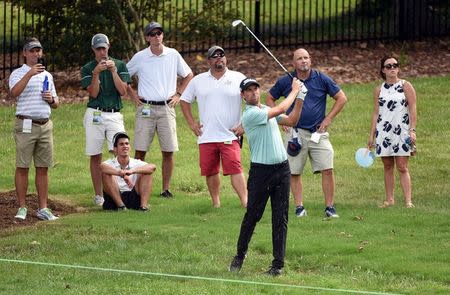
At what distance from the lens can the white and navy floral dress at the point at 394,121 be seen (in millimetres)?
16234

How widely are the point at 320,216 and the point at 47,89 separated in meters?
3.30

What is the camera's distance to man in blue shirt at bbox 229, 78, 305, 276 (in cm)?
1278

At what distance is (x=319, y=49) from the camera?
26953mm

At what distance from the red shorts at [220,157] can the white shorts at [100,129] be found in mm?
1182

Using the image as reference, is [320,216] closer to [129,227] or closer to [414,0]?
[129,227]

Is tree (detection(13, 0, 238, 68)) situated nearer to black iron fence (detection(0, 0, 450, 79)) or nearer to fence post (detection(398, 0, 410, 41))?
black iron fence (detection(0, 0, 450, 79))

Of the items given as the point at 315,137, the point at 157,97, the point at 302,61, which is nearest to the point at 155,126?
the point at 157,97

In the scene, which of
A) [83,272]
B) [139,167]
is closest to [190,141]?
[139,167]

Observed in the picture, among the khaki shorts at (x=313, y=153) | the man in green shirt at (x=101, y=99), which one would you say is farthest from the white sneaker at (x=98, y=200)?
the khaki shorts at (x=313, y=153)

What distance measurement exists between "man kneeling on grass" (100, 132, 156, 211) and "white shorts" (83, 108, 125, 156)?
1.29 feet

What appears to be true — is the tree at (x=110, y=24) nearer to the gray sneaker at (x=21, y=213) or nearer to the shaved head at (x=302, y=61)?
the gray sneaker at (x=21, y=213)

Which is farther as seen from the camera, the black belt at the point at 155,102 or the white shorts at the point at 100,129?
the black belt at the point at 155,102

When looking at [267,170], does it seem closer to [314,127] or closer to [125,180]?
[314,127]

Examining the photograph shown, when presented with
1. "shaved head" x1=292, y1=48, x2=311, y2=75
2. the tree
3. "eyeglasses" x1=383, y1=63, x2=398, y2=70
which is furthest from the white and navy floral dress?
the tree
